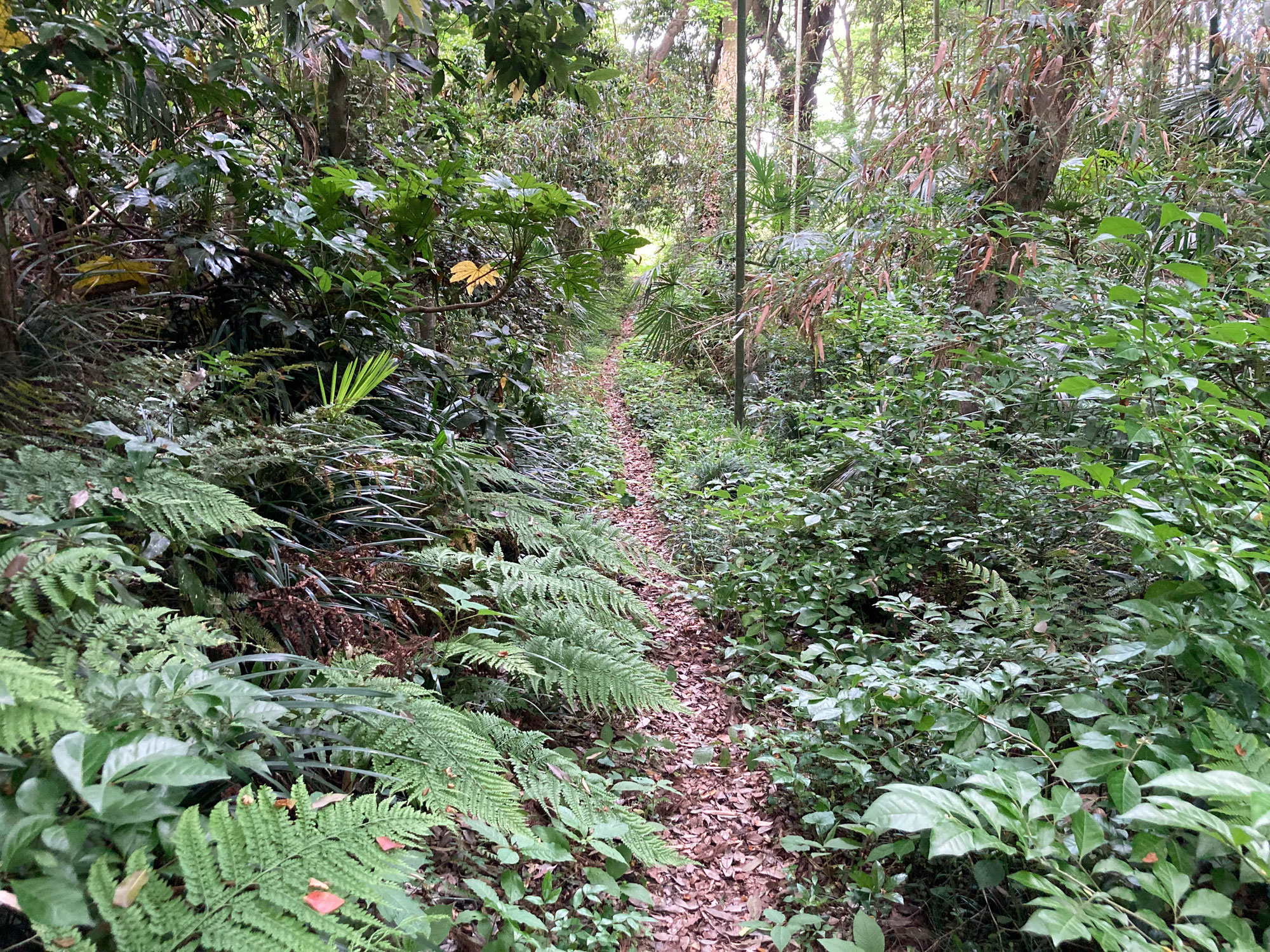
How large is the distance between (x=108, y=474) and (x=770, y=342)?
5874 millimetres

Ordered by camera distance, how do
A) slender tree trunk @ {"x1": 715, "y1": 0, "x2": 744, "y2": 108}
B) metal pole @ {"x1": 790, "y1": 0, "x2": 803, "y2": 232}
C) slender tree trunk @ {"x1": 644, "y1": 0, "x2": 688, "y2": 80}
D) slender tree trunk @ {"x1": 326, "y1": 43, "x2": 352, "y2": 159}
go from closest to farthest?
slender tree trunk @ {"x1": 326, "y1": 43, "x2": 352, "y2": 159} < metal pole @ {"x1": 790, "y1": 0, "x2": 803, "y2": 232} < slender tree trunk @ {"x1": 715, "y1": 0, "x2": 744, "y2": 108} < slender tree trunk @ {"x1": 644, "y1": 0, "x2": 688, "y2": 80}

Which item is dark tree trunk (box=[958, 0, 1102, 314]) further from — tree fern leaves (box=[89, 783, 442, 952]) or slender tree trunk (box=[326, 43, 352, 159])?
tree fern leaves (box=[89, 783, 442, 952])

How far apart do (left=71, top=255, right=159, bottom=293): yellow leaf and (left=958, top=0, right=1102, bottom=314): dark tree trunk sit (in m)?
3.69

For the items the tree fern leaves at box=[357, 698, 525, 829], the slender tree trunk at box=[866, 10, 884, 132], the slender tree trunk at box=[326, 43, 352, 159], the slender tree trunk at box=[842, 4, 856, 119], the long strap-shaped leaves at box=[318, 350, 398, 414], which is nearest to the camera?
the tree fern leaves at box=[357, 698, 525, 829]

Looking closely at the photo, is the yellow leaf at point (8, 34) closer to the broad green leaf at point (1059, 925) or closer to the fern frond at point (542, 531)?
the fern frond at point (542, 531)

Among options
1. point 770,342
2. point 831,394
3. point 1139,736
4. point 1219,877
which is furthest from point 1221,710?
point 770,342

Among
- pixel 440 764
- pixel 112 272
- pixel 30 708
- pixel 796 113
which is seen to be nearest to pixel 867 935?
pixel 440 764

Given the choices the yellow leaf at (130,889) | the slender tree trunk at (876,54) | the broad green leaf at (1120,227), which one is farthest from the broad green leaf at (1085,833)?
the slender tree trunk at (876,54)

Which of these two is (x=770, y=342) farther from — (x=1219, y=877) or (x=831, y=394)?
(x=1219, y=877)

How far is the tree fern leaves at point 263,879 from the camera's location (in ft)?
2.75

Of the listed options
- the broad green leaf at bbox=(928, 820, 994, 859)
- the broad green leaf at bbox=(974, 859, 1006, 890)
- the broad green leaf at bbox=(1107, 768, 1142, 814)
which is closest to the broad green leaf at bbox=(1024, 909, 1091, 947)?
the broad green leaf at bbox=(928, 820, 994, 859)

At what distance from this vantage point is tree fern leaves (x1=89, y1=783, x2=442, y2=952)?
837 mm

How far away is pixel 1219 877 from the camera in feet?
4.09

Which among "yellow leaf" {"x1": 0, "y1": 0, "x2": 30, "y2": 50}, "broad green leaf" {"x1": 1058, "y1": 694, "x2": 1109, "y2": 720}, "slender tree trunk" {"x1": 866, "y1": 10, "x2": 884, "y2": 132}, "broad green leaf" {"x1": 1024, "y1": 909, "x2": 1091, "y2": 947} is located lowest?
"broad green leaf" {"x1": 1024, "y1": 909, "x2": 1091, "y2": 947}
